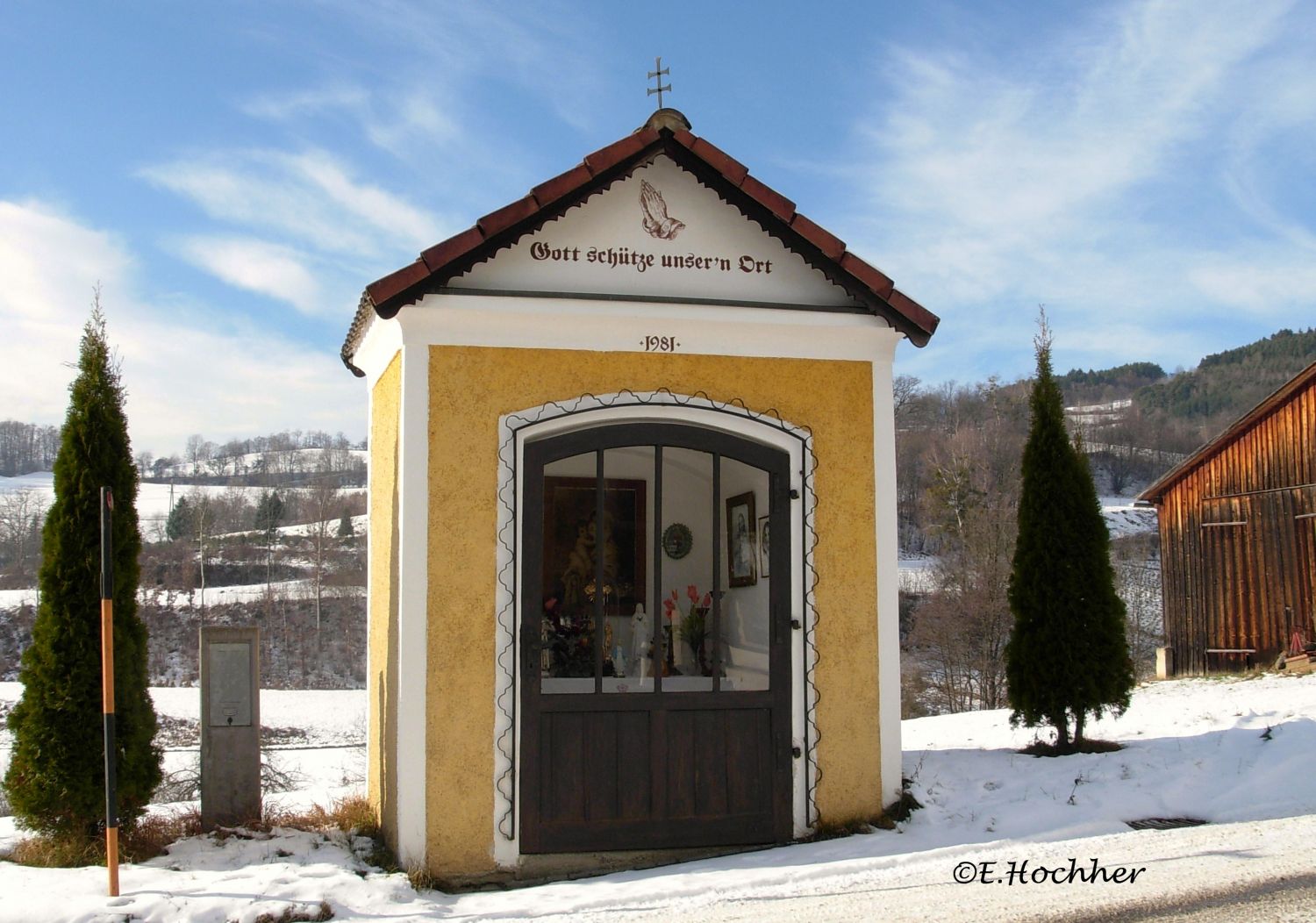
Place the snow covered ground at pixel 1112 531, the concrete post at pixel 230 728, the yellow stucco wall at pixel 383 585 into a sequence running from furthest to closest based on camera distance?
the snow covered ground at pixel 1112 531 < the concrete post at pixel 230 728 < the yellow stucco wall at pixel 383 585

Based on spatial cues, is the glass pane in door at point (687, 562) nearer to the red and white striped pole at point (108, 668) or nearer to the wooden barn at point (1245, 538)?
the red and white striped pole at point (108, 668)

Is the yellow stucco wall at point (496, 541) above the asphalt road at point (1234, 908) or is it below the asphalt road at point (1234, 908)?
above

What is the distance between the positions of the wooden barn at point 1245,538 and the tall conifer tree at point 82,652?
16.7 metres

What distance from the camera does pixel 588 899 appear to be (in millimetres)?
5863

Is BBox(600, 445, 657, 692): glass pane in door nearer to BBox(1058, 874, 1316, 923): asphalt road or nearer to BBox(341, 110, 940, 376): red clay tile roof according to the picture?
BBox(341, 110, 940, 376): red clay tile roof

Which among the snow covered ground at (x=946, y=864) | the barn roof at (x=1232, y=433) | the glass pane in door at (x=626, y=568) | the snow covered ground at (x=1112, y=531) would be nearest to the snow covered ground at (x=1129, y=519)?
the snow covered ground at (x=1112, y=531)

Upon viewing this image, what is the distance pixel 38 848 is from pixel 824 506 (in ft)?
16.7

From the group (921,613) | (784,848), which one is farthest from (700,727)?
(921,613)

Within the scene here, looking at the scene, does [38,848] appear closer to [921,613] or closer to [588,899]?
[588,899]

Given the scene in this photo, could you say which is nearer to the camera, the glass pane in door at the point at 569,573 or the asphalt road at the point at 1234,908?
the asphalt road at the point at 1234,908

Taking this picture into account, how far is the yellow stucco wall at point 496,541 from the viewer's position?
6.64 m

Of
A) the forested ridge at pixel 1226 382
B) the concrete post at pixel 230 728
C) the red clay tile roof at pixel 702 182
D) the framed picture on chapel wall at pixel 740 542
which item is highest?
the forested ridge at pixel 1226 382

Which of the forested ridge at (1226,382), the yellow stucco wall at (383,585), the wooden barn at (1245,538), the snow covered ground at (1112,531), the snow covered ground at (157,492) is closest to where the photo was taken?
the yellow stucco wall at (383,585)

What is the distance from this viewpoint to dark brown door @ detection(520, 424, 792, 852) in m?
6.78
